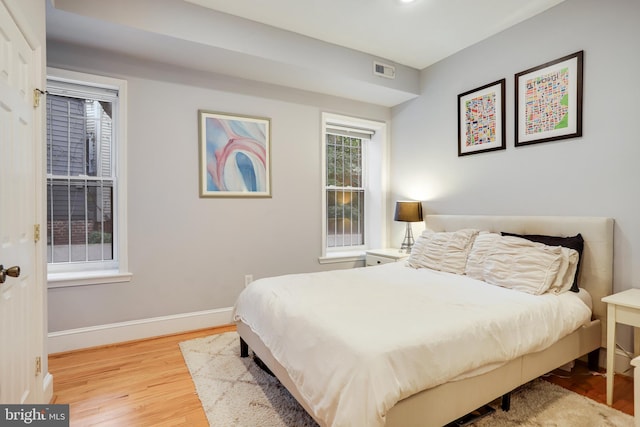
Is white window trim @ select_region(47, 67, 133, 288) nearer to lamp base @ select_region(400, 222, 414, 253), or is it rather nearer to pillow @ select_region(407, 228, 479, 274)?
pillow @ select_region(407, 228, 479, 274)

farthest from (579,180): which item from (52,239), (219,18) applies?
(52,239)

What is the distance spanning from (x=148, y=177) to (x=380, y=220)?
2806 mm

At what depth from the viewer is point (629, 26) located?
2.22 m

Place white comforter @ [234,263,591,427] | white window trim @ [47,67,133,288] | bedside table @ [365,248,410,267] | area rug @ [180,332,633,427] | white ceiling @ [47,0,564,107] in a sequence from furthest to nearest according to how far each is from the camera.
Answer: bedside table @ [365,248,410,267]
white window trim @ [47,67,133,288]
white ceiling @ [47,0,564,107]
area rug @ [180,332,633,427]
white comforter @ [234,263,591,427]

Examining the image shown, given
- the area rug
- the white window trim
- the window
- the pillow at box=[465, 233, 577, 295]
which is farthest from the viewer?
the window

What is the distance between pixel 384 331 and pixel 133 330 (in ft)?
8.13

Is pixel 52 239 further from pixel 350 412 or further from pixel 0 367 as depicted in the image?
pixel 350 412

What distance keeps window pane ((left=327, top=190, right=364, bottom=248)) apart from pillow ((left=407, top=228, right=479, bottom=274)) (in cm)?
133

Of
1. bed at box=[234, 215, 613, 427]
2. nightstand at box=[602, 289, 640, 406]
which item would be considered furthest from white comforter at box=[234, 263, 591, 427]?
nightstand at box=[602, 289, 640, 406]

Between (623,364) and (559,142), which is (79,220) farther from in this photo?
(623,364)

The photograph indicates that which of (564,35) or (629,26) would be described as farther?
(564,35)

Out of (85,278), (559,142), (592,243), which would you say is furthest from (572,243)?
(85,278)

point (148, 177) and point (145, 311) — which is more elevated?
point (148, 177)

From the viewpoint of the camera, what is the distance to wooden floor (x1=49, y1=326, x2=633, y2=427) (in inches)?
72.9
